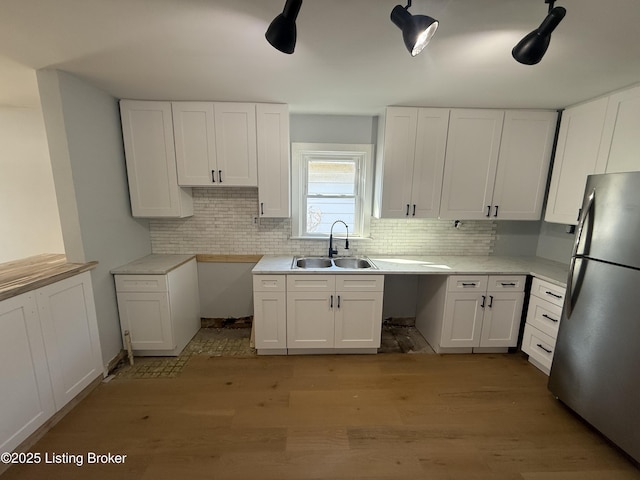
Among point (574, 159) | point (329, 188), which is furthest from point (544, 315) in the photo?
point (329, 188)

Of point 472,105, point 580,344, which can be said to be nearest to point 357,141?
point 472,105

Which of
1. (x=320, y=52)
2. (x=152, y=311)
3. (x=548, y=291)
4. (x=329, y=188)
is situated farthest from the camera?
(x=329, y=188)

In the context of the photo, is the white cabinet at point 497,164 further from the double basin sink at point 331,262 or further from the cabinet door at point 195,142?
the cabinet door at point 195,142

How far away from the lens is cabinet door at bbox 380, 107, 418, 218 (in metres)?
2.46

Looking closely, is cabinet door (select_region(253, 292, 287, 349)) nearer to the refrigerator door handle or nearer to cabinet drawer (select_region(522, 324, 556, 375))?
the refrigerator door handle

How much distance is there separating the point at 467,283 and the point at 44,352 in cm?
332

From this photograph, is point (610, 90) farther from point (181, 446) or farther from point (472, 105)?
point (181, 446)

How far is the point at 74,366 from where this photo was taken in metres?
1.87

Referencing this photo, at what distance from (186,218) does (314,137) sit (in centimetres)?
170

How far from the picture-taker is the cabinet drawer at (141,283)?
2275mm

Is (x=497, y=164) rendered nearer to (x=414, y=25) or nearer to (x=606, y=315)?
(x=606, y=315)

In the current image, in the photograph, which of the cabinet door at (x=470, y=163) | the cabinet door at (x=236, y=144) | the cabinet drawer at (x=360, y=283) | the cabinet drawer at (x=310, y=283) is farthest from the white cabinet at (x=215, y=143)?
the cabinet door at (x=470, y=163)

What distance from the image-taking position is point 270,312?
2.42 metres

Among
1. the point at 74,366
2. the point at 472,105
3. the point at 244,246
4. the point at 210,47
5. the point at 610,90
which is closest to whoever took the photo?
the point at 210,47
